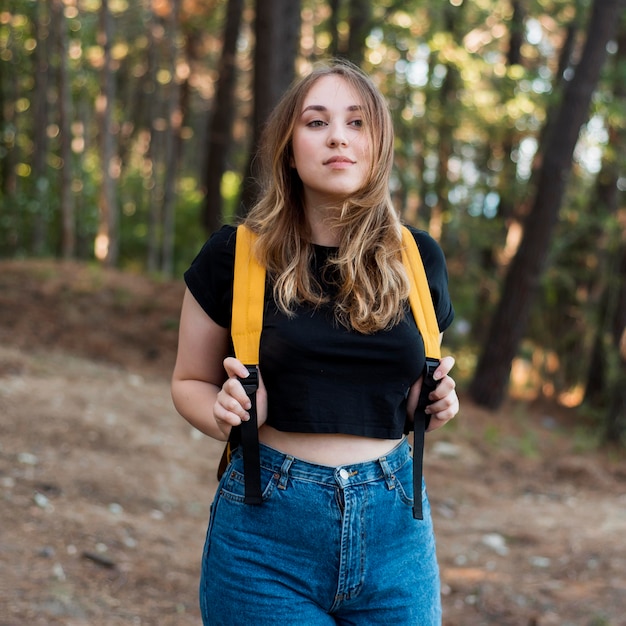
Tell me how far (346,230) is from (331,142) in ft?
0.79

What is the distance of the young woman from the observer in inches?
85.7

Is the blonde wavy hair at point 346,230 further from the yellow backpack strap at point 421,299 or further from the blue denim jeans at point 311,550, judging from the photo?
the blue denim jeans at point 311,550

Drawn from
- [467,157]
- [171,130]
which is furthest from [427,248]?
[467,157]

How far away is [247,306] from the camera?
224cm

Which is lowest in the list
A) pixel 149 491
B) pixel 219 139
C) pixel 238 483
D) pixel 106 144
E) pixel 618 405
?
pixel 618 405

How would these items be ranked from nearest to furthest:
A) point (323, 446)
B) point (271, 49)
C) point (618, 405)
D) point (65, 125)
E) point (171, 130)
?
point (323, 446) → point (271, 49) → point (618, 405) → point (65, 125) → point (171, 130)

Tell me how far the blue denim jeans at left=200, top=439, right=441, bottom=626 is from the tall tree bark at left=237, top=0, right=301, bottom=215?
7.43 m

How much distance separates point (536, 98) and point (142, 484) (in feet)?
28.0

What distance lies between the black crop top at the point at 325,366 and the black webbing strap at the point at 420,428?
0.03 meters

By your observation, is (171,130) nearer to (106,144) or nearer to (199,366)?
(106,144)

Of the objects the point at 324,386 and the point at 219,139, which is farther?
the point at 219,139

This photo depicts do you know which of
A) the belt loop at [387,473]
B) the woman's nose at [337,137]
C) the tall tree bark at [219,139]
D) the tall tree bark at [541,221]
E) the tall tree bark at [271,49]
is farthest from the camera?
the tall tree bark at [219,139]

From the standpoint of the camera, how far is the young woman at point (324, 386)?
2.18 meters

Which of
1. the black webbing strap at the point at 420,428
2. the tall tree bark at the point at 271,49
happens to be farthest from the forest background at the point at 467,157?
the black webbing strap at the point at 420,428
